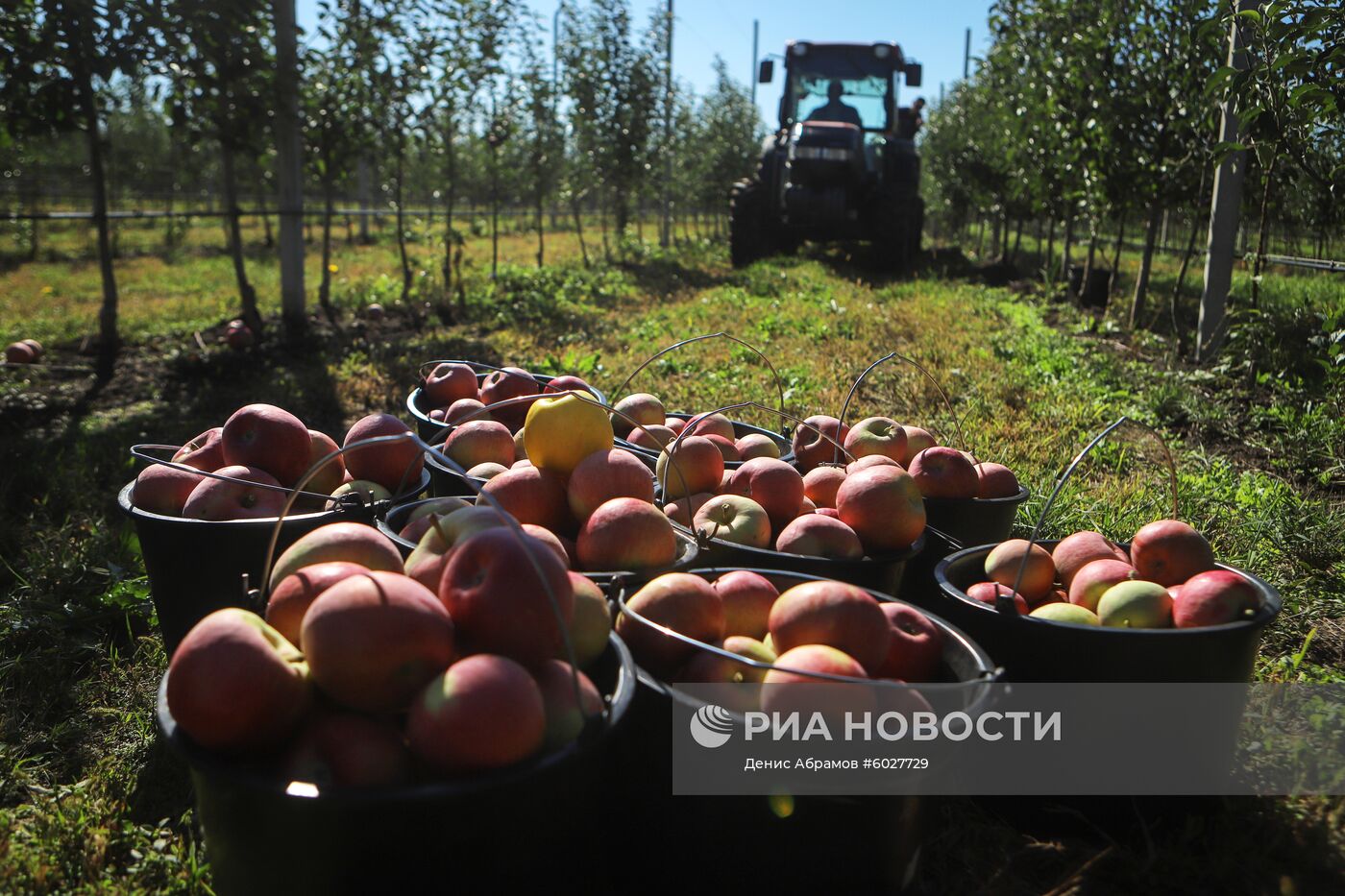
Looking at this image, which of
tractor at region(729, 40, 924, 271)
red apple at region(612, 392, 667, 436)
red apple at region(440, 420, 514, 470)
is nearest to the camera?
red apple at region(440, 420, 514, 470)

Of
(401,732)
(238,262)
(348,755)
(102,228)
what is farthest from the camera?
(238,262)

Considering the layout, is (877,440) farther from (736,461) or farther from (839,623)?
(839,623)

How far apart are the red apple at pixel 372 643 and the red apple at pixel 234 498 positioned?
0.92 meters

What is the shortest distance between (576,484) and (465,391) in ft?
4.58

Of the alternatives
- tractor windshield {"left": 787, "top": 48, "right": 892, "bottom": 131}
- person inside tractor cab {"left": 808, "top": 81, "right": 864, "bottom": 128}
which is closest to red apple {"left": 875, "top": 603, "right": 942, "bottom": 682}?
person inside tractor cab {"left": 808, "top": 81, "right": 864, "bottom": 128}

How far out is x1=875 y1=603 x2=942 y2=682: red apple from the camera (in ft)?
5.89

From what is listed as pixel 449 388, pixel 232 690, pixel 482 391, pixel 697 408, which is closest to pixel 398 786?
pixel 232 690

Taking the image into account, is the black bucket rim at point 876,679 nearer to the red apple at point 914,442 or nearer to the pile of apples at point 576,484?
the pile of apples at point 576,484

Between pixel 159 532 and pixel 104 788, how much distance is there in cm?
63

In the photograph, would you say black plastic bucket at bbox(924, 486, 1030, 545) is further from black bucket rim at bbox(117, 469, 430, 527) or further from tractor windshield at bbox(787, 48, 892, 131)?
tractor windshield at bbox(787, 48, 892, 131)

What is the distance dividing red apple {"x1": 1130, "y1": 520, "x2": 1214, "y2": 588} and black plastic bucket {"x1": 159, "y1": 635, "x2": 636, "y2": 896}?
146 centimetres

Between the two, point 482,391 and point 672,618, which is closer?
point 672,618

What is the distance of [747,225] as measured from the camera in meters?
15.1

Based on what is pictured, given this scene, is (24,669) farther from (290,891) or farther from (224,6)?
(224,6)
